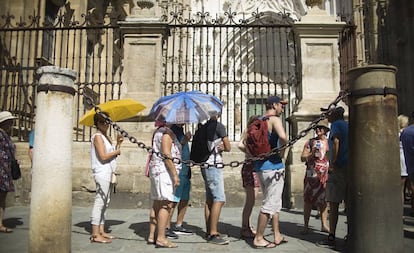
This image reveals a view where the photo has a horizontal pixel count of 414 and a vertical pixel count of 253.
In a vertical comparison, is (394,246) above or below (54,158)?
below

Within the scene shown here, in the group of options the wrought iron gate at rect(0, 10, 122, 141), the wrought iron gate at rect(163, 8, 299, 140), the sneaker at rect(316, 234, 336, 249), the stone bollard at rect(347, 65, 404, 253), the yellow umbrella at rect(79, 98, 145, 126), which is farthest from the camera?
the wrought iron gate at rect(0, 10, 122, 141)

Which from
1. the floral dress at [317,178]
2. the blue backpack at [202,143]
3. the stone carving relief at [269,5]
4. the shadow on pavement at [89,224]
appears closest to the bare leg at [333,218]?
the floral dress at [317,178]

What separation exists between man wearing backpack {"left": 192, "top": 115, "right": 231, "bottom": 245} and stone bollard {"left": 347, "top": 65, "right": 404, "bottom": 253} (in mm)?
1561

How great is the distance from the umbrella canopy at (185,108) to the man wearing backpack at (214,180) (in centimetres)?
20

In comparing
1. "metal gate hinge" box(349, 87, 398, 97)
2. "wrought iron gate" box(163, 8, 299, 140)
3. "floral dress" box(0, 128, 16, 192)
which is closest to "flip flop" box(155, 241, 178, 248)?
"floral dress" box(0, 128, 16, 192)

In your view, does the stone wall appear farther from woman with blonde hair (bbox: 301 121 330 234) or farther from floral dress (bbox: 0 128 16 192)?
woman with blonde hair (bbox: 301 121 330 234)

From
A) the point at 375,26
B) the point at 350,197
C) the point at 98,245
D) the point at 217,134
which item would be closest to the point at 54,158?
the point at 98,245

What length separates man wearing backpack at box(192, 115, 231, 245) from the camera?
4723 millimetres

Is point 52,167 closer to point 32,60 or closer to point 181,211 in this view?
point 181,211

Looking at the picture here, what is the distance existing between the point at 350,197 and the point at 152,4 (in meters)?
6.28

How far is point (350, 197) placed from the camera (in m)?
4.04

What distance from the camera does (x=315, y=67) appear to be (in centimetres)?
799

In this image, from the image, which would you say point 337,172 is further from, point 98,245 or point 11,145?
point 11,145

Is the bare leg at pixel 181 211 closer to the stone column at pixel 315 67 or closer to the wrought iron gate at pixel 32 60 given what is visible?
the wrought iron gate at pixel 32 60
